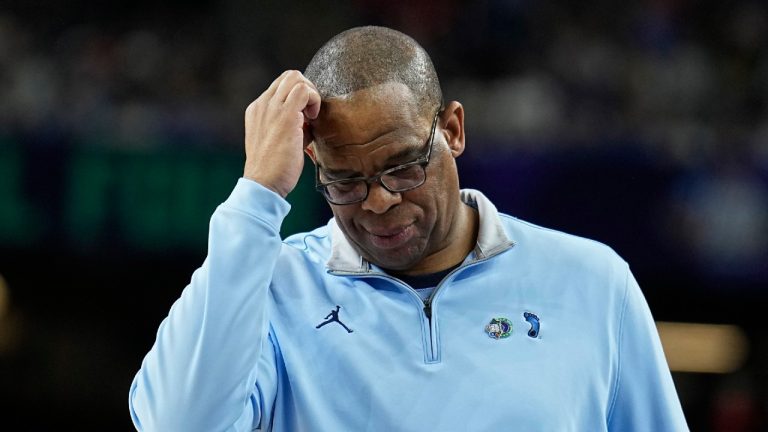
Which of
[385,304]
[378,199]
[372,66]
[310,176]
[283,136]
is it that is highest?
[372,66]

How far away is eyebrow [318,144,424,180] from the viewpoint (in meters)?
2.44

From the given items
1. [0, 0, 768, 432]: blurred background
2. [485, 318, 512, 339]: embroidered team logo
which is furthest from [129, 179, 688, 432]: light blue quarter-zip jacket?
[0, 0, 768, 432]: blurred background

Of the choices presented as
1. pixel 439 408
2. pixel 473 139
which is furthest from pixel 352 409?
pixel 473 139

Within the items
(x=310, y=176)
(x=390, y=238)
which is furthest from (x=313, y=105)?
(x=310, y=176)

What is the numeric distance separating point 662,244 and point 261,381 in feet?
18.4

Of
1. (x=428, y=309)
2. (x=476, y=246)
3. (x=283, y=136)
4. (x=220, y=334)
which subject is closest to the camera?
(x=220, y=334)

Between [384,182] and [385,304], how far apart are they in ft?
0.93

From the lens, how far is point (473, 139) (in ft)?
25.0

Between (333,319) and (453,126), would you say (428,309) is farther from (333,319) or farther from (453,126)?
(453,126)

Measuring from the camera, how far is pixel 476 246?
265 centimetres

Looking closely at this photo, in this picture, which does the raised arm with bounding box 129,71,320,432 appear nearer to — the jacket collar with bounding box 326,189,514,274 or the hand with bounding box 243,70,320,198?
the hand with bounding box 243,70,320,198

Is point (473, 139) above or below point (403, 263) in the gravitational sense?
below

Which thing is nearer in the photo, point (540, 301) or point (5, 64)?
point (540, 301)

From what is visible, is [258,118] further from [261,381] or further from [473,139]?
[473,139]
